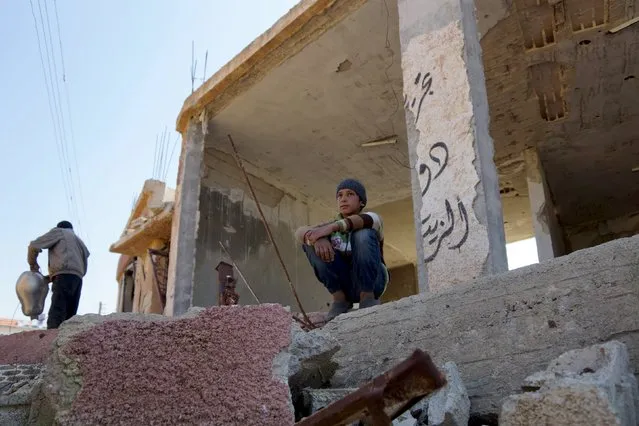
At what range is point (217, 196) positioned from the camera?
25.5 ft

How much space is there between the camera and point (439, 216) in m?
3.72

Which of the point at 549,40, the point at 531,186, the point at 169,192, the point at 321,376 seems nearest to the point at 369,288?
the point at 321,376

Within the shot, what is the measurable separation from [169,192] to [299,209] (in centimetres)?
293

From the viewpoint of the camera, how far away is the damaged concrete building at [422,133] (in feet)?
12.6

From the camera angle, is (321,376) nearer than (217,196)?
Yes

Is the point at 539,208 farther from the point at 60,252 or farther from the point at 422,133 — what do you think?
the point at 60,252

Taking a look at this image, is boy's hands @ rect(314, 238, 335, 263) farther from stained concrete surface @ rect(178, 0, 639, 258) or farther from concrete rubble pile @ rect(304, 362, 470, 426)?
concrete rubble pile @ rect(304, 362, 470, 426)

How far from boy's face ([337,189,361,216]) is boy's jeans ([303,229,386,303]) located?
25 centimetres

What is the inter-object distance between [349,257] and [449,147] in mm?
946

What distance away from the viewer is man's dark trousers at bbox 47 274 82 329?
19.4 ft

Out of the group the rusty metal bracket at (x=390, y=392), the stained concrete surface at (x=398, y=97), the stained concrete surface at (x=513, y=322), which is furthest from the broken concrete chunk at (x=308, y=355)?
the stained concrete surface at (x=398, y=97)

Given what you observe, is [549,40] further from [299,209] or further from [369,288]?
[299,209]

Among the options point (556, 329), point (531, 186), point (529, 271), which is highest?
point (531, 186)

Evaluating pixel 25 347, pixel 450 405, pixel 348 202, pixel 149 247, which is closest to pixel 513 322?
pixel 450 405
